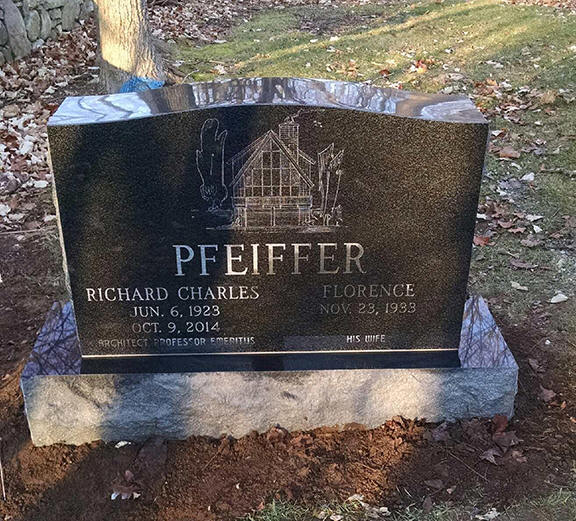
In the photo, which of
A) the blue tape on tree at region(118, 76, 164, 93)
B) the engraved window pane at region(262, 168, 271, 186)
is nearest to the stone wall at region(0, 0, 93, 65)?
the blue tape on tree at region(118, 76, 164, 93)

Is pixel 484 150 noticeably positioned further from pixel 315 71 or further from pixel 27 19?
pixel 27 19

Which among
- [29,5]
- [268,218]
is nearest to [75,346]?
[268,218]

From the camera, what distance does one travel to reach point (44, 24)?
9.96m

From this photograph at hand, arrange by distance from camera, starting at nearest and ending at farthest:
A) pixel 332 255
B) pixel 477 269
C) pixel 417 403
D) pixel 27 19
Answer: pixel 332 255 < pixel 417 403 < pixel 477 269 < pixel 27 19

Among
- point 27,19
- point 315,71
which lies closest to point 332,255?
point 315,71

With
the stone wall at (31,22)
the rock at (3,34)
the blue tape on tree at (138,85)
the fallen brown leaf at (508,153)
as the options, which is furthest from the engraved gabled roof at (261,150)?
the rock at (3,34)

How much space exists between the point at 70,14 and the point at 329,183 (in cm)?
936

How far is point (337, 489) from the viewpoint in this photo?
3.19 meters

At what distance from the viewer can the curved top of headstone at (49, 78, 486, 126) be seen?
3.04 metres

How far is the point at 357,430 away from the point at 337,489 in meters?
0.43

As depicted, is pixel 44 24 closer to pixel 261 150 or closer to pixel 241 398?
pixel 261 150

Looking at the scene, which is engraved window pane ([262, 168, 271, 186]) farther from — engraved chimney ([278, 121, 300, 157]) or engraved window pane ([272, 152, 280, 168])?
engraved chimney ([278, 121, 300, 157])

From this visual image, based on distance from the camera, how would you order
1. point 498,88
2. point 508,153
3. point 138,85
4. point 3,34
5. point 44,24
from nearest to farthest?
point 508,153 < point 138,85 < point 498,88 < point 3,34 < point 44,24

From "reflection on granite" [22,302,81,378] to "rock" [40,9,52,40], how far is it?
743 cm
